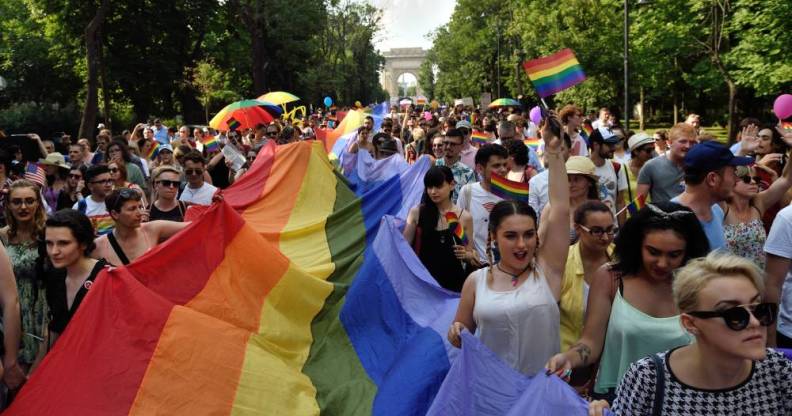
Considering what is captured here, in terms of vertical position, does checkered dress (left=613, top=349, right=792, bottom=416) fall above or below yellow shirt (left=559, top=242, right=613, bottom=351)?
above

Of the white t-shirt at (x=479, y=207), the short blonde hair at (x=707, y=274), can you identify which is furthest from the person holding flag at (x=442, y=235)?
the short blonde hair at (x=707, y=274)

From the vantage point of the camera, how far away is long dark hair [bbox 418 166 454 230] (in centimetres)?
696

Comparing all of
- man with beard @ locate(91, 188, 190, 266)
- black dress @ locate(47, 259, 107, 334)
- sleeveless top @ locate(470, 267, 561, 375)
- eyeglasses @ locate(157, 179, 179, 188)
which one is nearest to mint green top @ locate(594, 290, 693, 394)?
sleeveless top @ locate(470, 267, 561, 375)

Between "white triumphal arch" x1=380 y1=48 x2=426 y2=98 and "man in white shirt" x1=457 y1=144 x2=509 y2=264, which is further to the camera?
"white triumphal arch" x1=380 y1=48 x2=426 y2=98

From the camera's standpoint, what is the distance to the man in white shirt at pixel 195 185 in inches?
371

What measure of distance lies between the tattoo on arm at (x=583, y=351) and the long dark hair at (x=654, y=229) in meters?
Answer: 0.40

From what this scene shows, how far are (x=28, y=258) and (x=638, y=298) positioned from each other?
13.6ft

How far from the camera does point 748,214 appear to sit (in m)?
5.94

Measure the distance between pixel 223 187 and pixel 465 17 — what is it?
77.0 m

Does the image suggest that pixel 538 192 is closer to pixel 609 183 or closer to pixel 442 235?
pixel 442 235

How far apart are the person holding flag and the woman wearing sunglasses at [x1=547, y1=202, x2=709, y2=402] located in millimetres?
2759

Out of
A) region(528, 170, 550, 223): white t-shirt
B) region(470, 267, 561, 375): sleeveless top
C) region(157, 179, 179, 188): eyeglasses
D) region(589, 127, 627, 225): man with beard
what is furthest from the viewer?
region(157, 179, 179, 188): eyeglasses

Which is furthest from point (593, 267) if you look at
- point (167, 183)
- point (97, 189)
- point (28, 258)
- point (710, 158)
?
point (97, 189)

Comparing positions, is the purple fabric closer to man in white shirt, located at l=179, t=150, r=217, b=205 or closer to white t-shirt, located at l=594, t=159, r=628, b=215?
white t-shirt, located at l=594, t=159, r=628, b=215
